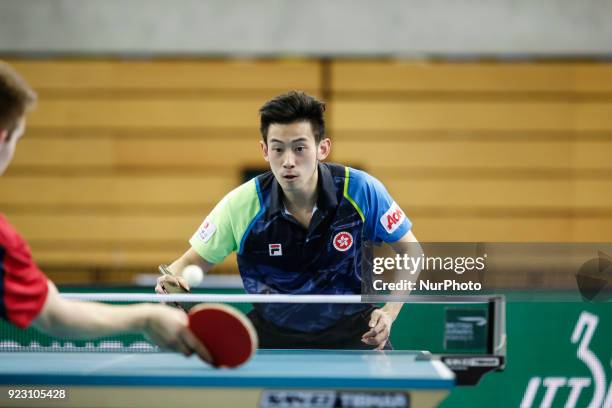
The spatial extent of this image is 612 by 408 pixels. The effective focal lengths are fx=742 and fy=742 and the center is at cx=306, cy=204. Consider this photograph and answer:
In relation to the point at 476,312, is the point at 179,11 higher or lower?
higher

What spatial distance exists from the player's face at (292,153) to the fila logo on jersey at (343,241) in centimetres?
29

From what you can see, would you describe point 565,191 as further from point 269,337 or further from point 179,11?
point 269,337

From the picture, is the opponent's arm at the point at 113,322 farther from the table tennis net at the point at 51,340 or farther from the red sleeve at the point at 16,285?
the table tennis net at the point at 51,340

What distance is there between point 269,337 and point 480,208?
3825 millimetres

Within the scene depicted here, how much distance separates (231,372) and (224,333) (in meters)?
0.11

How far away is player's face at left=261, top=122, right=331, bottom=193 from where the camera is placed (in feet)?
10.1

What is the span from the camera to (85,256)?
6.77m

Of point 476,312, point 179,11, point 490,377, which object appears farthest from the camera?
point 179,11

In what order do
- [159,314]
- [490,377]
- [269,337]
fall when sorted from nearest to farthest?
[159,314]
[269,337]
[490,377]

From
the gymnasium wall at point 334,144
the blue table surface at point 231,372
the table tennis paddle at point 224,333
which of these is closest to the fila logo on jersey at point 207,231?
the blue table surface at point 231,372

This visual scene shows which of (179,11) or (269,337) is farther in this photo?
(179,11)

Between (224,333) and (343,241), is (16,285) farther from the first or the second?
(343,241)

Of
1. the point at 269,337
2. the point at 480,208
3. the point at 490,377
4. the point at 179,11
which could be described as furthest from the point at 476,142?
the point at 269,337

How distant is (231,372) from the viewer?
6.55 feet
